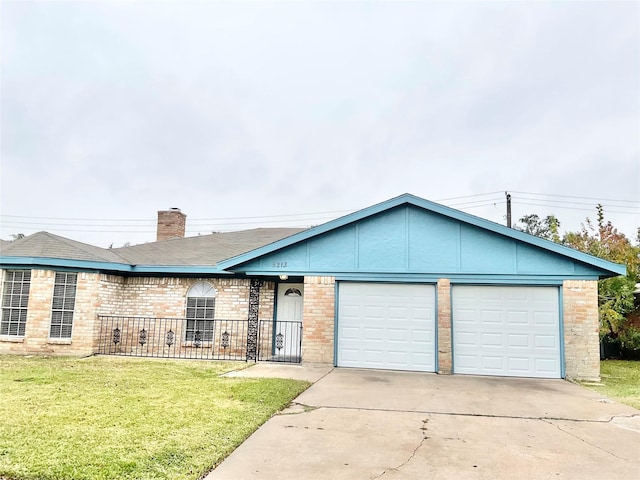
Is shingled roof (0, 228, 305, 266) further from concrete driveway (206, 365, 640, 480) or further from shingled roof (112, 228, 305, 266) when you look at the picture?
concrete driveway (206, 365, 640, 480)

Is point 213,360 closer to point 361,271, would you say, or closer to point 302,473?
point 361,271

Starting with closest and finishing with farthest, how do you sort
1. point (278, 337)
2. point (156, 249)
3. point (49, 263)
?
point (49, 263)
point (278, 337)
point (156, 249)

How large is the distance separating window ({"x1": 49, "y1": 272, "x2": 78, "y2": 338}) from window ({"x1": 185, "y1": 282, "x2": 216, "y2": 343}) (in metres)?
3.27

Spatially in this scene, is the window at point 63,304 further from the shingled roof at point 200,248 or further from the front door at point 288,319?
the front door at point 288,319

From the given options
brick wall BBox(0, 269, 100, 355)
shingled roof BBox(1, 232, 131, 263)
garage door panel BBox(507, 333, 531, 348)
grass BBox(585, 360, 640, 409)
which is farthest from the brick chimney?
grass BBox(585, 360, 640, 409)

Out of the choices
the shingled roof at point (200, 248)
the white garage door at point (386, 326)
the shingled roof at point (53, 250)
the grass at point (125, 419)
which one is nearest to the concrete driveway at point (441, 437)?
the grass at point (125, 419)

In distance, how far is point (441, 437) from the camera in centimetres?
526

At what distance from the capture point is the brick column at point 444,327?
10555mm

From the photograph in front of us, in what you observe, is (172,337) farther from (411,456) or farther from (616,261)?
(616,261)

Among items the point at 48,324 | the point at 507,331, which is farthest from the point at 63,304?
the point at 507,331

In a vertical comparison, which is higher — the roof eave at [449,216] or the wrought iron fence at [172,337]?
the roof eave at [449,216]

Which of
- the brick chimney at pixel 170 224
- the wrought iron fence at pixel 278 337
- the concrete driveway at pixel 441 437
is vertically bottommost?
the concrete driveway at pixel 441 437

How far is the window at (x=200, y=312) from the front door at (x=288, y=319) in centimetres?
207

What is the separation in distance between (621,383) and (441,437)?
7228mm
